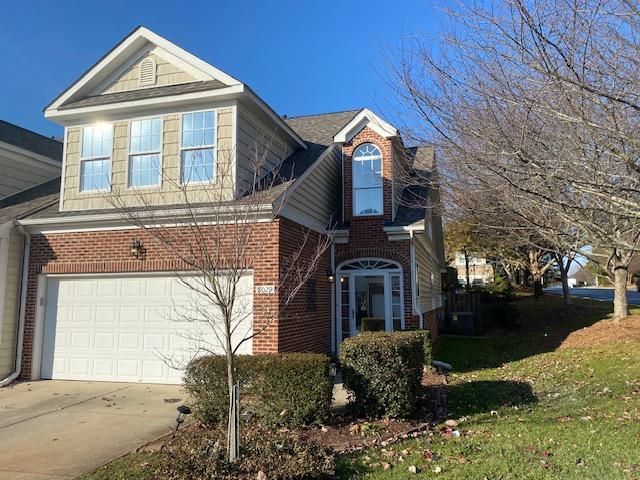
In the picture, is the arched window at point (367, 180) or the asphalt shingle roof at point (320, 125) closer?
the arched window at point (367, 180)

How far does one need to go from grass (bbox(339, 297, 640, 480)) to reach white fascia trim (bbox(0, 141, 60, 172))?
1238cm

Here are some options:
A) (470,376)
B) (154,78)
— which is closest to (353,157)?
(154,78)

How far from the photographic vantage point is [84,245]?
34.8ft

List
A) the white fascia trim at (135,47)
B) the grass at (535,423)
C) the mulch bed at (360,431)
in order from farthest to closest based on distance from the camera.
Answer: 1. the white fascia trim at (135,47)
2. the mulch bed at (360,431)
3. the grass at (535,423)

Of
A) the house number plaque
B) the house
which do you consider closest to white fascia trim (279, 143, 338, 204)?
the house

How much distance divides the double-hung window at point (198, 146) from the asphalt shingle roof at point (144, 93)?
0.53m

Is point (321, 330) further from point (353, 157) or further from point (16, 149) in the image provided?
point (16, 149)

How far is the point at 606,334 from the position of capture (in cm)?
1415

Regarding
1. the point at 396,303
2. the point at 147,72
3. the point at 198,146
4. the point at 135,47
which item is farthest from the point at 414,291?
the point at 135,47

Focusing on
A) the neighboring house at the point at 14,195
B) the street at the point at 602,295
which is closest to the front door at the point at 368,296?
the neighboring house at the point at 14,195

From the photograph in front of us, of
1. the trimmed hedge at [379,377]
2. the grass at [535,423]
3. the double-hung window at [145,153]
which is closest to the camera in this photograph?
the grass at [535,423]

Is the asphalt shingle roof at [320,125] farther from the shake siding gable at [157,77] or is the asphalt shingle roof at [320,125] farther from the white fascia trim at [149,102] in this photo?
the shake siding gable at [157,77]

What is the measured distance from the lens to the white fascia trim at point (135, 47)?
1081 centimetres

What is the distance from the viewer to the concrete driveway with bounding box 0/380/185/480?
17.9 ft
